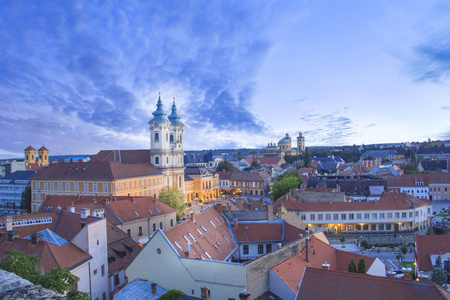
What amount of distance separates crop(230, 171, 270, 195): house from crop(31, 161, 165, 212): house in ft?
114

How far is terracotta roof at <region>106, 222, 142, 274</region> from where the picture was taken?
25.5m

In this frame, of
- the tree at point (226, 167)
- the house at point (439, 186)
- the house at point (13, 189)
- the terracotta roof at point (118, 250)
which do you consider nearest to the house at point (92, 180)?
the house at point (13, 189)

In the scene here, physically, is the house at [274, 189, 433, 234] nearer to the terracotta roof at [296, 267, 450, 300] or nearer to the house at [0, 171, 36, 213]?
the terracotta roof at [296, 267, 450, 300]

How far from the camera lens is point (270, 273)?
66.4 ft

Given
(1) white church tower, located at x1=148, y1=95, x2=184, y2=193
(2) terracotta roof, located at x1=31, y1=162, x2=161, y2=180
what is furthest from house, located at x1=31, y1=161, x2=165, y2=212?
(1) white church tower, located at x1=148, y1=95, x2=184, y2=193

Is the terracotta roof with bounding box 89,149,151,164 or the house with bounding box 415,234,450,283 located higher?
the terracotta roof with bounding box 89,149,151,164

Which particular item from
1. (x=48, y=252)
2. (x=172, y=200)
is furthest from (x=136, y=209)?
(x=48, y=252)

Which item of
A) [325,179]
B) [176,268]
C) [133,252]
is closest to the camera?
[176,268]

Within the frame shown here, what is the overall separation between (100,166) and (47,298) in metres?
53.0

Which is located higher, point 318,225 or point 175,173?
point 175,173

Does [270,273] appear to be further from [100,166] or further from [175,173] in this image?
[175,173]

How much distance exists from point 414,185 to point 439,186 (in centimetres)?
714

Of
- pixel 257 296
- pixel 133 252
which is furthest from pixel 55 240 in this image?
pixel 257 296

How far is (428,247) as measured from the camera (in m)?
29.2
